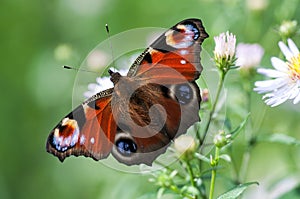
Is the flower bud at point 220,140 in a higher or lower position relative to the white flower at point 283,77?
lower

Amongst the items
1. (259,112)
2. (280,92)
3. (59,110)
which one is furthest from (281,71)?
(59,110)

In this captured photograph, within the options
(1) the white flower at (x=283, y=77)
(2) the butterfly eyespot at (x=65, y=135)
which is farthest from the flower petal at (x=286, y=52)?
(2) the butterfly eyespot at (x=65, y=135)

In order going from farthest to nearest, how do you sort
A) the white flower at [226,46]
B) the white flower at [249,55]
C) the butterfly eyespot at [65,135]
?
1. the white flower at [249,55]
2. the white flower at [226,46]
3. the butterfly eyespot at [65,135]

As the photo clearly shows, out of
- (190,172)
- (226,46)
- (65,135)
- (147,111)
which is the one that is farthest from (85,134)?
(226,46)

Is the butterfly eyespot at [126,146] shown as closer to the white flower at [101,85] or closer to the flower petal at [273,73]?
the white flower at [101,85]

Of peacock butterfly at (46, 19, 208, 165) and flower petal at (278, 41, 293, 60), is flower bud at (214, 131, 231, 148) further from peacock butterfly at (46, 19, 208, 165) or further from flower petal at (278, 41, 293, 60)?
flower petal at (278, 41, 293, 60)

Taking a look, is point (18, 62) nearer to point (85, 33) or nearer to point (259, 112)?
point (85, 33)
